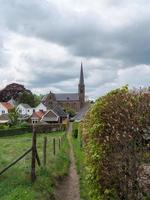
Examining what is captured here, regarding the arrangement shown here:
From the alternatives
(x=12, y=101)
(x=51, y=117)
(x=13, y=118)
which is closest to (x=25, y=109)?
(x=12, y=101)

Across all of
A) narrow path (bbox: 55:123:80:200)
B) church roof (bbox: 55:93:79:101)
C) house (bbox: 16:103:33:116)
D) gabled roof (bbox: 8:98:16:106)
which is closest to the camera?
narrow path (bbox: 55:123:80:200)

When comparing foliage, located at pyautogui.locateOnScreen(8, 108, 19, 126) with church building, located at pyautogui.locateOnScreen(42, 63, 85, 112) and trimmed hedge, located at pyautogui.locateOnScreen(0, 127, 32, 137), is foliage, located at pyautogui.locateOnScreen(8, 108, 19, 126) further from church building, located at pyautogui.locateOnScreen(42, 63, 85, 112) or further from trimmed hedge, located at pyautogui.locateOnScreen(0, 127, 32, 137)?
church building, located at pyautogui.locateOnScreen(42, 63, 85, 112)

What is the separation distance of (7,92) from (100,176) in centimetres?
13942

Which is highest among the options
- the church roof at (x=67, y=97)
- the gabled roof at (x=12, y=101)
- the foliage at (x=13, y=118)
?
the church roof at (x=67, y=97)

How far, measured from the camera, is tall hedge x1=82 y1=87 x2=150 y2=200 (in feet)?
26.5

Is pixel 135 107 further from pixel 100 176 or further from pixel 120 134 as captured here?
pixel 100 176

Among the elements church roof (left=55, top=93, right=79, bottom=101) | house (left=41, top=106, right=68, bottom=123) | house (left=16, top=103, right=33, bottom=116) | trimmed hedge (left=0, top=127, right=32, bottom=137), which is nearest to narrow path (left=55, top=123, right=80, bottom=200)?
trimmed hedge (left=0, top=127, right=32, bottom=137)

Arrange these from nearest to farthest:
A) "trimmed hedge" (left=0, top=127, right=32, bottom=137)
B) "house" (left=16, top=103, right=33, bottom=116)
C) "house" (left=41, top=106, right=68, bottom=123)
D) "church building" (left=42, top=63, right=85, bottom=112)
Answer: "trimmed hedge" (left=0, top=127, right=32, bottom=137) < "house" (left=41, top=106, right=68, bottom=123) < "house" (left=16, top=103, right=33, bottom=116) < "church building" (left=42, top=63, right=85, bottom=112)

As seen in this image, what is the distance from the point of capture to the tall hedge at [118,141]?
26.5 feet

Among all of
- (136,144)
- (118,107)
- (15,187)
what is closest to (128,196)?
(136,144)

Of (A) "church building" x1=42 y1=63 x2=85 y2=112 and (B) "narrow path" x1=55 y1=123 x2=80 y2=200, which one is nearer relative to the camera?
(B) "narrow path" x1=55 y1=123 x2=80 y2=200

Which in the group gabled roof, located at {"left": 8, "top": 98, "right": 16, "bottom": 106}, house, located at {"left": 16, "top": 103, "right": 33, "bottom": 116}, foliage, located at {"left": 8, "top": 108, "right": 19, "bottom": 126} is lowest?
foliage, located at {"left": 8, "top": 108, "right": 19, "bottom": 126}

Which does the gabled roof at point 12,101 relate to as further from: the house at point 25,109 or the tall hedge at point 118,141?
the tall hedge at point 118,141

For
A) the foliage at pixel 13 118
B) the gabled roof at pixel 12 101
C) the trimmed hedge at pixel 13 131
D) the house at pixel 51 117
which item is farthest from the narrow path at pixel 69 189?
the gabled roof at pixel 12 101
